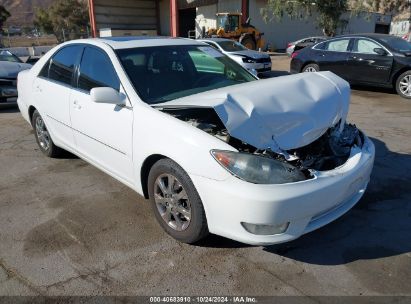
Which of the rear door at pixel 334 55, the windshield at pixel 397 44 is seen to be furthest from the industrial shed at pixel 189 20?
the windshield at pixel 397 44

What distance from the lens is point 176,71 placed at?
3.92 meters

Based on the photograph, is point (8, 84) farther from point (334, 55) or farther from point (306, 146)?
point (334, 55)

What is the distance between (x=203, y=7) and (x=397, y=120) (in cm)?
3018

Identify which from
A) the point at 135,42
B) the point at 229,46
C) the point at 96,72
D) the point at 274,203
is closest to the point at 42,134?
the point at 96,72

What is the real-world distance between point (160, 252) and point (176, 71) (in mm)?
1834

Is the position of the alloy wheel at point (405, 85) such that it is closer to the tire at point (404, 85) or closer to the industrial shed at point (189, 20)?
the tire at point (404, 85)

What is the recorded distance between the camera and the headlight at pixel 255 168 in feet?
8.64

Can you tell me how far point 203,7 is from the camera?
3434 centimetres

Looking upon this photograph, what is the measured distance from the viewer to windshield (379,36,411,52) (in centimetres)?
922

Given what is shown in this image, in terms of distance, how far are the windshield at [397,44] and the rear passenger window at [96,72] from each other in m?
7.86

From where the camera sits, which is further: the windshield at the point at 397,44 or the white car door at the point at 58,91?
the windshield at the point at 397,44

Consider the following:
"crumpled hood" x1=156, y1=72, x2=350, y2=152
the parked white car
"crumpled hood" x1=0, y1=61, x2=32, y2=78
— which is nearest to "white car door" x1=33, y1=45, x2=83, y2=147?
"crumpled hood" x1=156, y1=72, x2=350, y2=152

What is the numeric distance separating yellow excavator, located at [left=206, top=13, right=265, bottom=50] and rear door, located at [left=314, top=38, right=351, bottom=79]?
11.6 m

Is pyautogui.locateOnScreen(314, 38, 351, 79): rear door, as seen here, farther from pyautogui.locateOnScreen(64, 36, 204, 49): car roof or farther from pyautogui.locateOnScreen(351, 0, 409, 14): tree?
pyautogui.locateOnScreen(351, 0, 409, 14): tree
